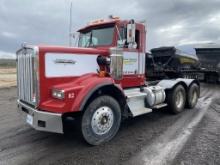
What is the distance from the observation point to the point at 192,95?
29.2ft

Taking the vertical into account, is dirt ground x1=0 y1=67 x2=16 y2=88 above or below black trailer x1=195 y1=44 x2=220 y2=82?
below

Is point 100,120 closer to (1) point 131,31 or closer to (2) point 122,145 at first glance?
(2) point 122,145

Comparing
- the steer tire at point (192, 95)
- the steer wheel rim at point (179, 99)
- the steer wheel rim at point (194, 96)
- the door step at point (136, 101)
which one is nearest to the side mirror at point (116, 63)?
the door step at point (136, 101)

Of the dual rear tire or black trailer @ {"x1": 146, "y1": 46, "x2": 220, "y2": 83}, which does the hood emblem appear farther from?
the dual rear tire

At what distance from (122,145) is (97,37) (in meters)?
2.80

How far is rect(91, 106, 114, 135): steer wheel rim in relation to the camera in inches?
195

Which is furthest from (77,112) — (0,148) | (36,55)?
(0,148)

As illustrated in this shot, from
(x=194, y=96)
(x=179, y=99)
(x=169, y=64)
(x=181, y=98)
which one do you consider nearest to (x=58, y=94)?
(x=179, y=99)

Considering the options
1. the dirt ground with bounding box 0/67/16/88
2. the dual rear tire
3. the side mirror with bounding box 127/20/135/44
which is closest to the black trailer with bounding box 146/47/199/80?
the dual rear tire

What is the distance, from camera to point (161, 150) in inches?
188

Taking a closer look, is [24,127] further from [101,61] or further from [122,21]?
[122,21]

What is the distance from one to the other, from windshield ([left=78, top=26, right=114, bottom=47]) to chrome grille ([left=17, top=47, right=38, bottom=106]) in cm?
181

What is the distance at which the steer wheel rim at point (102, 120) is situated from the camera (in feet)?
16.3

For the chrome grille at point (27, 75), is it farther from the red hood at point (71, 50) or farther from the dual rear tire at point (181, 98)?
the dual rear tire at point (181, 98)
